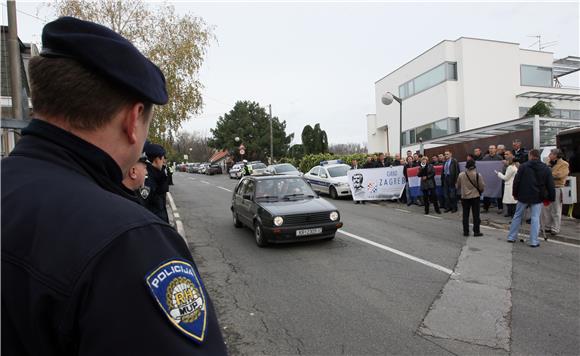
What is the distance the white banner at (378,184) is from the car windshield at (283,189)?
661 cm

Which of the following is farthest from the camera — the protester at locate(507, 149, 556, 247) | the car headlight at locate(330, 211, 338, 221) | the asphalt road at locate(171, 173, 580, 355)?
the car headlight at locate(330, 211, 338, 221)

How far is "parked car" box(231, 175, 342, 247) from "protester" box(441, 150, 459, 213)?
5.78m

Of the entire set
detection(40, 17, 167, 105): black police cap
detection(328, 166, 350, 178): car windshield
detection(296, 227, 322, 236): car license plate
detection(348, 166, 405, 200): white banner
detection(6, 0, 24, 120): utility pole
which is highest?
detection(6, 0, 24, 120): utility pole

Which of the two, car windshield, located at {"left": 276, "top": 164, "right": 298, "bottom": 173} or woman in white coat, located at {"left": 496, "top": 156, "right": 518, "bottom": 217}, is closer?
woman in white coat, located at {"left": 496, "top": 156, "right": 518, "bottom": 217}

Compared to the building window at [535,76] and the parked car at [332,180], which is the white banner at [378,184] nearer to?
the parked car at [332,180]

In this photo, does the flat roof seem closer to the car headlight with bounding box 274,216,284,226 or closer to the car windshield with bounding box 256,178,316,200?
the car windshield with bounding box 256,178,316,200

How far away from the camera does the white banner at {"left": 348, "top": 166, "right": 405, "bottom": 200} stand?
1583 centimetres

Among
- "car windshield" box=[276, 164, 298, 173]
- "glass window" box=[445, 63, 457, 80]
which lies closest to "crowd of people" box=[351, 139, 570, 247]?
"car windshield" box=[276, 164, 298, 173]

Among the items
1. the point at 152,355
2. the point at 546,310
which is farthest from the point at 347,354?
the point at 152,355

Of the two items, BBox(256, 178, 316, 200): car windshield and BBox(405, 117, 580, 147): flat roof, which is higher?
BBox(405, 117, 580, 147): flat roof

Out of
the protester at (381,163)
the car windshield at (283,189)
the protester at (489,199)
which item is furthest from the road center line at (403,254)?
the protester at (381,163)

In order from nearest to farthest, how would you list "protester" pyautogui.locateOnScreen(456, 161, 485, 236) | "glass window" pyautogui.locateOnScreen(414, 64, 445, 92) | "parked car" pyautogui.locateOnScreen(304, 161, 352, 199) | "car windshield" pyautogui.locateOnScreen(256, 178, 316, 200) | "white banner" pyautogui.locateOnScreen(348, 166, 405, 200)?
"protester" pyautogui.locateOnScreen(456, 161, 485, 236), "car windshield" pyautogui.locateOnScreen(256, 178, 316, 200), "white banner" pyautogui.locateOnScreen(348, 166, 405, 200), "parked car" pyautogui.locateOnScreen(304, 161, 352, 199), "glass window" pyautogui.locateOnScreen(414, 64, 445, 92)

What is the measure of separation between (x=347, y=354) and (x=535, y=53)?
3501cm

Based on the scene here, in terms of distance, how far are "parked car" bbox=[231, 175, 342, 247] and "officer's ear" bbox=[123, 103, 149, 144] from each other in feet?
22.6
